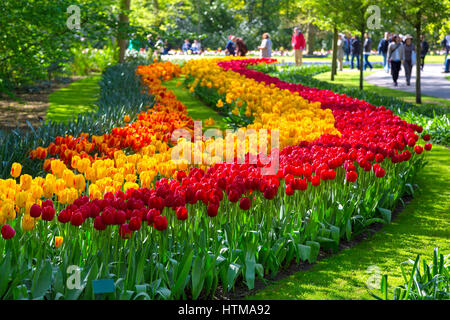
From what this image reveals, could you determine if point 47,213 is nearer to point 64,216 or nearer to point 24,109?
point 64,216

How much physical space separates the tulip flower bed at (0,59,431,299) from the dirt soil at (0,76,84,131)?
5.06m

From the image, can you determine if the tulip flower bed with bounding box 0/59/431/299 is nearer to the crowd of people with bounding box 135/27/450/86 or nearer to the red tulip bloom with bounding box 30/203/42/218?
the red tulip bloom with bounding box 30/203/42/218

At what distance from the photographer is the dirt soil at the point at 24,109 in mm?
10828

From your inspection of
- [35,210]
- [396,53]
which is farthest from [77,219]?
[396,53]

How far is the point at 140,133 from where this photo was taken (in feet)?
21.9

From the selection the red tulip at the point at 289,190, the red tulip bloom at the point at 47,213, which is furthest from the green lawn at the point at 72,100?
the red tulip bloom at the point at 47,213

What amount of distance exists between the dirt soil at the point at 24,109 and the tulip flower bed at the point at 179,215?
506cm

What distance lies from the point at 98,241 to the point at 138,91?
7852 mm

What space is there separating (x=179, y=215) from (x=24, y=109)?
10.2 meters

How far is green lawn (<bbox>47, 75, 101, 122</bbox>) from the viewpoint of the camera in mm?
12369

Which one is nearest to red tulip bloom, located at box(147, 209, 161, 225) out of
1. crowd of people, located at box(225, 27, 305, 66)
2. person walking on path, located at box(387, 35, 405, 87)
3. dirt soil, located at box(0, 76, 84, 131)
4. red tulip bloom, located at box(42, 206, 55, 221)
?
red tulip bloom, located at box(42, 206, 55, 221)

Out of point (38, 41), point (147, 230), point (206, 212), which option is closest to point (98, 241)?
point (147, 230)

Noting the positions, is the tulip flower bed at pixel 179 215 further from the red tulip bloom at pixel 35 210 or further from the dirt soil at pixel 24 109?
the dirt soil at pixel 24 109

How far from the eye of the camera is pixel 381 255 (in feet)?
15.3
